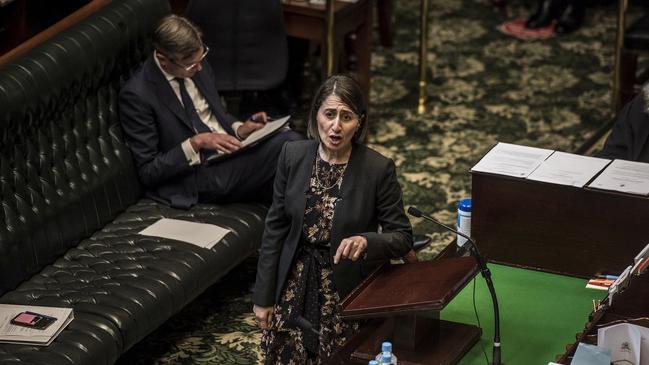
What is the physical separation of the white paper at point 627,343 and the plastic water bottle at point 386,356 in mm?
710

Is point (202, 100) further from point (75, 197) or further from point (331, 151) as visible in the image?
point (331, 151)

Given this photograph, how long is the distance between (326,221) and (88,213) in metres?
1.69

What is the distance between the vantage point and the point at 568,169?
493cm

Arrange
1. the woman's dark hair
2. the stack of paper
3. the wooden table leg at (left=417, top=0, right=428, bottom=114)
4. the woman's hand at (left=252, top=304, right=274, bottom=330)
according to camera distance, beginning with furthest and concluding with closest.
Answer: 1. the wooden table leg at (left=417, top=0, right=428, bottom=114)
2. the stack of paper
3. the woman's hand at (left=252, top=304, right=274, bottom=330)
4. the woman's dark hair

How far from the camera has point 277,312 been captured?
→ 4.73 metres

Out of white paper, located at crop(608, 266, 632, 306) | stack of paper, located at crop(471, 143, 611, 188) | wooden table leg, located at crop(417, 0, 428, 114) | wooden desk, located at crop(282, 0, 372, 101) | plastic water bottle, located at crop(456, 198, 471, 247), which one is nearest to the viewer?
white paper, located at crop(608, 266, 632, 306)

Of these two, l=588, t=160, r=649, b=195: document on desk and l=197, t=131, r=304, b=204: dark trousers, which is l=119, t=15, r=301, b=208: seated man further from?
l=588, t=160, r=649, b=195: document on desk

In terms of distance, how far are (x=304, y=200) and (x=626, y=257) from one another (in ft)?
4.11

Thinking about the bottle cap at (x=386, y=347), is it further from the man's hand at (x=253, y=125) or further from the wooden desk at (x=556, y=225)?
the man's hand at (x=253, y=125)

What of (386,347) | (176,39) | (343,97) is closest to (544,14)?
(176,39)

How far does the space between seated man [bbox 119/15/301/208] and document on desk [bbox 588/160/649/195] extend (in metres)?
1.87

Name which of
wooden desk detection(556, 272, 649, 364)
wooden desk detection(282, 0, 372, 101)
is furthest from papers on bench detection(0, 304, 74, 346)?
wooden desk detection(282, 0, 372, 101)

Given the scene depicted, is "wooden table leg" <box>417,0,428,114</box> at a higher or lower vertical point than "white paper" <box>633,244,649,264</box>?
lower

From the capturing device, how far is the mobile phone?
16.3ft
